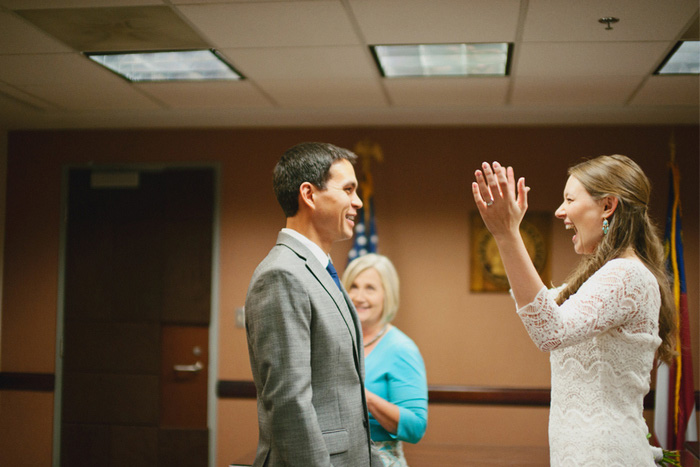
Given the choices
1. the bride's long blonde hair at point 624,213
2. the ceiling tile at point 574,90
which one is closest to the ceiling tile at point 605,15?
the ceiling tile at point 574,90

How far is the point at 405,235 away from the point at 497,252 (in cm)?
61

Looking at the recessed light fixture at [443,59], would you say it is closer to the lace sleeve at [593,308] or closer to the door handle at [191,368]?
the lace sleeve at [593,308]

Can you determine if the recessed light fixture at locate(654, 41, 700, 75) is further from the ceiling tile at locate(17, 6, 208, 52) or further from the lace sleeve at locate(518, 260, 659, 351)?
the ceiling tile at locate(17, 6, 208, 52)

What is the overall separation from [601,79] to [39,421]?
164 inches

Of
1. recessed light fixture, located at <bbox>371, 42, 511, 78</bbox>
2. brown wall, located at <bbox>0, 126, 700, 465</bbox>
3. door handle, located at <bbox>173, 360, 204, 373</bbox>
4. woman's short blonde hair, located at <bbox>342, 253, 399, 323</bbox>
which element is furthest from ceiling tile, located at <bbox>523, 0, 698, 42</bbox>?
door handle, located at <bbox>173, 360, 204, 373</bbox>

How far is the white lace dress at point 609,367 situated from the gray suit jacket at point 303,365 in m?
0.43

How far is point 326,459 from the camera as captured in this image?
51.2 inches

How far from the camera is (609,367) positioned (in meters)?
1.42

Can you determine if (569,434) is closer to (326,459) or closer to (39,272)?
(326,459)

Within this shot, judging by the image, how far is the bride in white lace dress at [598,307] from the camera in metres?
1.31

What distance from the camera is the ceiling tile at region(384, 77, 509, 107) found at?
3195mm

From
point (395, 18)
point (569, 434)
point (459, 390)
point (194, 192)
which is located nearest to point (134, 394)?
point (194, 192)

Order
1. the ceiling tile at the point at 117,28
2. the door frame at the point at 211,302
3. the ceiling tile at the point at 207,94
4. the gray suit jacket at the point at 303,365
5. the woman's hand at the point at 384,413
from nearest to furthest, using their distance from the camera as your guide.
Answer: the gray suit jacket at the point at 303,365, the woman's hand at the point at 384,413, the ceiling tile at the point at 117,28, the ceiling tile at the point at 207,94, the door frame at the point at 211,302

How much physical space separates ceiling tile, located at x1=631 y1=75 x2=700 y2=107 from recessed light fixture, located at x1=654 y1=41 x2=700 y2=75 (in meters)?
0.07
